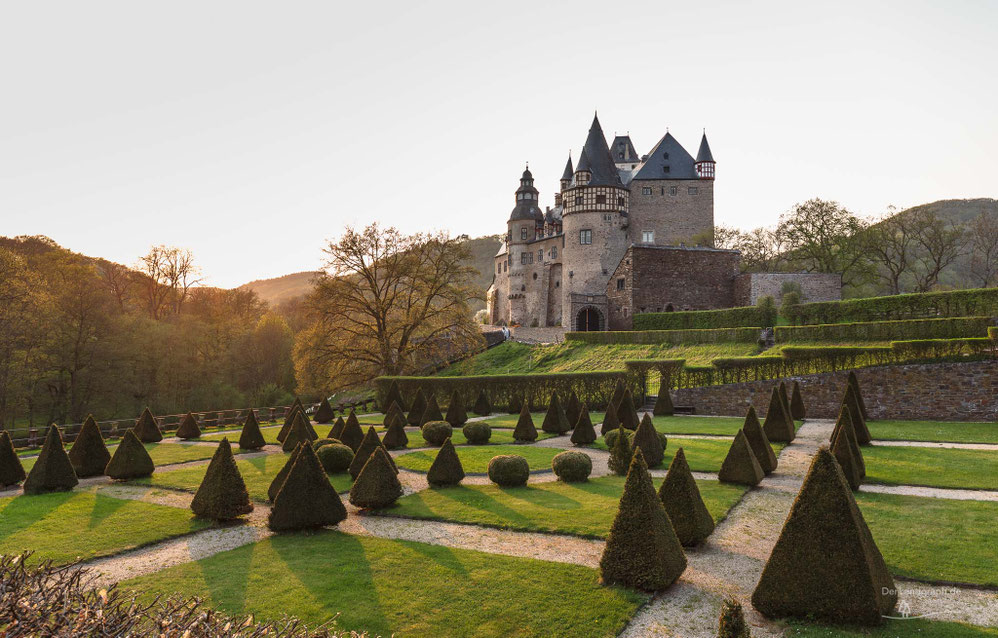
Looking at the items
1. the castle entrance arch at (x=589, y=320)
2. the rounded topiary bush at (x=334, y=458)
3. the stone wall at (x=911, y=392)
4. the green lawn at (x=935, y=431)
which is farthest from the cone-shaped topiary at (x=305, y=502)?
the castle entrance arch at (x=589, y=320)

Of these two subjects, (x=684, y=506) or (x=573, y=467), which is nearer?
(x=684, y=506)

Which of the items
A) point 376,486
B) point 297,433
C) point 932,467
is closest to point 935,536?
point 932,467

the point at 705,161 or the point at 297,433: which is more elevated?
the point at 705,161

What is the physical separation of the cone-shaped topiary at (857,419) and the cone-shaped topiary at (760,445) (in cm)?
428

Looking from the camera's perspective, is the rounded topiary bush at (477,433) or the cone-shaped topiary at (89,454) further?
the rounded topiary bush at (477,433)

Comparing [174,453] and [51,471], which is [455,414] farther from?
[51,471]

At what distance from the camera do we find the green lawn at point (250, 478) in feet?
51.8

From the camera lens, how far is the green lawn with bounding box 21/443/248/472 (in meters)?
20.5

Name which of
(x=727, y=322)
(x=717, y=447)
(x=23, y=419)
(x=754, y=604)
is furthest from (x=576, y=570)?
(x=23, y=419)

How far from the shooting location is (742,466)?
47.6 feet

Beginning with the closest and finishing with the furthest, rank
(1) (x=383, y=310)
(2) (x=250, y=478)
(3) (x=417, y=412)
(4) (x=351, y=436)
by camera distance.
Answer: (2) (x=250, y=478) < (4) (x=351, y=436) < (3) (x=417, y=412) < (1) (x=383, y=310)

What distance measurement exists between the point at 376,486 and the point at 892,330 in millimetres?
29396

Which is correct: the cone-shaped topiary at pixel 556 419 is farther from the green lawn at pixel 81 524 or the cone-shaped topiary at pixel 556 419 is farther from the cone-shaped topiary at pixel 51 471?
the cone-shaped topiary at pixel 51 471

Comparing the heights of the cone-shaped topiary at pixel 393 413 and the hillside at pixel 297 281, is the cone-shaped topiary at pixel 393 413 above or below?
below
